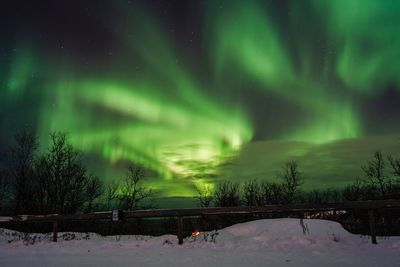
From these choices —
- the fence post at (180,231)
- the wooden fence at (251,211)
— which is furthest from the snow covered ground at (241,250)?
the wooden fence at (251,211)

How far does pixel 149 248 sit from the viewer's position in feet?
36.3

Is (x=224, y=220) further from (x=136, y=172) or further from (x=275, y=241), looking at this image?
(x=136, y=172)

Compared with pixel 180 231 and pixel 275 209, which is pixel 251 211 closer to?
pixel 275 209

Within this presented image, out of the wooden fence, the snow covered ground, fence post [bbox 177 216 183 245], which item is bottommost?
the snow covered ground

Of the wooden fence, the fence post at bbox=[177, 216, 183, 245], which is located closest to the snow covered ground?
the fence post at bbox=[177, 216, 183, 245]

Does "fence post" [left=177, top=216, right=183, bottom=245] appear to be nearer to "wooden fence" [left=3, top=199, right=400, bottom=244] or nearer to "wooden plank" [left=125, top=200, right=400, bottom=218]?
"wooden fence" [left=3, top=199, right=400, bottom=244]

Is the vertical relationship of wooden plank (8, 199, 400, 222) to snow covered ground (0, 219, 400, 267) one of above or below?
above

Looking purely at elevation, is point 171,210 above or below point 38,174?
below

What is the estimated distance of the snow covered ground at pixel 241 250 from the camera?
320 inches

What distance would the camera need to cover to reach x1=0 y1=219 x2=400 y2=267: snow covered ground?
8.14 metres

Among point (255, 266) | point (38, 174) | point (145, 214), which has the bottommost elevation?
point (255, 266)

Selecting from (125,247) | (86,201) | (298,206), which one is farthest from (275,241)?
(86,201)

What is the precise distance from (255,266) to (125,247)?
5.37 metres

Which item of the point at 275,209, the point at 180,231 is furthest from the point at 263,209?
the point at 180,231
